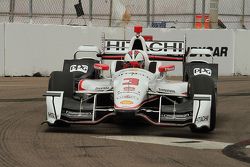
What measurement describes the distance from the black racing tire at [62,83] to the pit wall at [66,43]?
10188 millimetres

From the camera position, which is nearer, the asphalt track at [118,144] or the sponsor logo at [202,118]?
the asphalt track at [118,144]

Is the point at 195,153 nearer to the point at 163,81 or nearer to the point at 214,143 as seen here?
the point at 214,143

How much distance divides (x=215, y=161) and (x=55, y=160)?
1972 mm

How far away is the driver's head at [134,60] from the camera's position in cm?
1154

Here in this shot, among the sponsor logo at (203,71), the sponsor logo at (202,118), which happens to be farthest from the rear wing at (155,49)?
the sponsor logo at (202,118)

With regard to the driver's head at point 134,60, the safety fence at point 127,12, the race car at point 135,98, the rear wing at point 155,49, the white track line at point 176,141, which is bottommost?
the white track line at point 176,141

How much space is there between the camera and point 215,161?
321 inches

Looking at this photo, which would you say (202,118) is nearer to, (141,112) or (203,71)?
(141,112)

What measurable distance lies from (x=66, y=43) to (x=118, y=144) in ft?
42.0

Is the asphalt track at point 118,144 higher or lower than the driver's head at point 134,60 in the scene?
lower

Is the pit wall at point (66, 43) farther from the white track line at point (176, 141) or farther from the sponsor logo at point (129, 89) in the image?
the white track line at point (176, 141)

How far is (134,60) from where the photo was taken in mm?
11562

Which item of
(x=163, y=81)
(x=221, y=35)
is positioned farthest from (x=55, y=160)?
(x=221, y=35)

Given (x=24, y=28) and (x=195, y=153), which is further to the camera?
(x=24, y=28)
